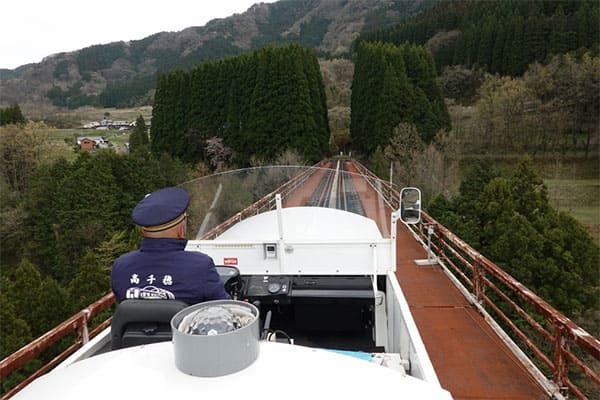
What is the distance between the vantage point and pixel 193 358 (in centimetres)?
133

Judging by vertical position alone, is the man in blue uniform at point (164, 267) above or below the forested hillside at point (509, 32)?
below

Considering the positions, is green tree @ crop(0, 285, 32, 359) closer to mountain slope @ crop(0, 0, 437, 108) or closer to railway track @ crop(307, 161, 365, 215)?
railway track @ crop(307, 161, 365, 215)

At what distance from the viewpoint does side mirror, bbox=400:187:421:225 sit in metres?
3.39

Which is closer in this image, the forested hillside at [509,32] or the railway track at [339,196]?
the railway track at [339,196]

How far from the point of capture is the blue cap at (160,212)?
7.07 feet

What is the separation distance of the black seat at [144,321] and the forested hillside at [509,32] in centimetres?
5330

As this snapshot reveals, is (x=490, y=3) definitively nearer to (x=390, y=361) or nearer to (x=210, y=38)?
(x=390, y=361)

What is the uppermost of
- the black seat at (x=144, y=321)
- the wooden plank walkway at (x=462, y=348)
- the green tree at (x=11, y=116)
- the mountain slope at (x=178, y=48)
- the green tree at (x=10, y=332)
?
the mountain slope at (x=178, y=48)

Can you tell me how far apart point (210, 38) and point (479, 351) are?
181809mm

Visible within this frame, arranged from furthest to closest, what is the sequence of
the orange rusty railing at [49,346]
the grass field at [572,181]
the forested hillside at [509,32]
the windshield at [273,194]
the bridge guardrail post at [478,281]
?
the forested hillside at [509,32]
the grass field at [572,181]
the bridge guardrail post at [478,281]
the windshield at [273,194]
the orange rusty railing at [49,346]

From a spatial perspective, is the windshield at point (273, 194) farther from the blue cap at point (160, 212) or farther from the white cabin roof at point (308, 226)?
the blue cap at point (160, 212)

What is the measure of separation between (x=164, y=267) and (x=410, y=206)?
1975mm

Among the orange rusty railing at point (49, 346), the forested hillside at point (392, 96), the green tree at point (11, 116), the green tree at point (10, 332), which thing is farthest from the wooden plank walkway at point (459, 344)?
the green tree at point (11, 116)

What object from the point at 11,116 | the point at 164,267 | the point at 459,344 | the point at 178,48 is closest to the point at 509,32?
the point at 11,116
